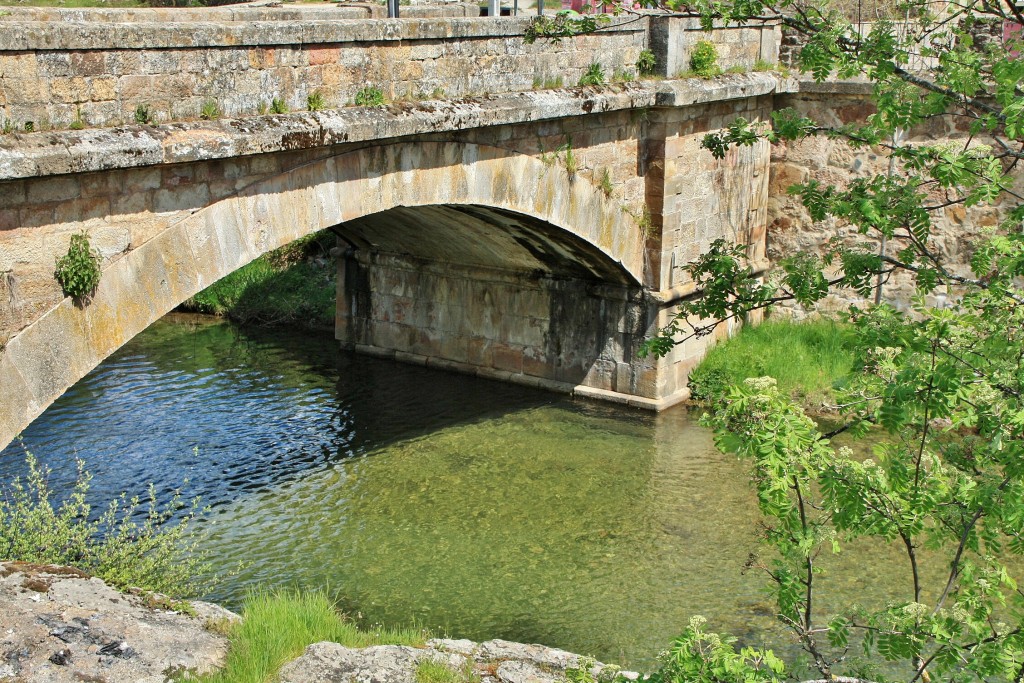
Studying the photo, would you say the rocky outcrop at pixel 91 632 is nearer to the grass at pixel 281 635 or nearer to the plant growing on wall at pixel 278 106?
the grass at pixel 281 635

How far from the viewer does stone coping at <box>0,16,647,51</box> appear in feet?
21.6

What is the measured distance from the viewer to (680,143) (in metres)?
12.5

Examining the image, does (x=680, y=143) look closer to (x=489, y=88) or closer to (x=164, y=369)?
(x=489, y=88)

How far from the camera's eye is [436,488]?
428 inches

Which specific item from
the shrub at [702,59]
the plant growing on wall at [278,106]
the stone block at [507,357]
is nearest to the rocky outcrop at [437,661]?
the plant growing on wall at [278,106]

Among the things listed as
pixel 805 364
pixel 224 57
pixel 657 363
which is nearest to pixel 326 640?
pixel 224 57

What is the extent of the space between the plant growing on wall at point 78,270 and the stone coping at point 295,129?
1.43 feet

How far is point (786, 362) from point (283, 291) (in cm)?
727

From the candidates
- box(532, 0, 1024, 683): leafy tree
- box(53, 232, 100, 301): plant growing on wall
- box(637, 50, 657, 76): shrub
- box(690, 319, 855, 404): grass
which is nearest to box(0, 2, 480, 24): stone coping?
box(637, 50, 657, 76): shrub

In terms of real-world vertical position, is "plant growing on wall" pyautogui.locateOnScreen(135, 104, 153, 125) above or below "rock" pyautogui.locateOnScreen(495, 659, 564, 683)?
above

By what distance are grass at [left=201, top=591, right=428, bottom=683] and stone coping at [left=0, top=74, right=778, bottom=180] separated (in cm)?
274

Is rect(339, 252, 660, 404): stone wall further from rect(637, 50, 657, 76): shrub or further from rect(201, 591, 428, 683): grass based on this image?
rect(201, 591, 428, 683): grass

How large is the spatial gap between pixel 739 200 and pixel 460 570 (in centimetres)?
638

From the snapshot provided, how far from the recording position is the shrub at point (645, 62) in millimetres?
11844
